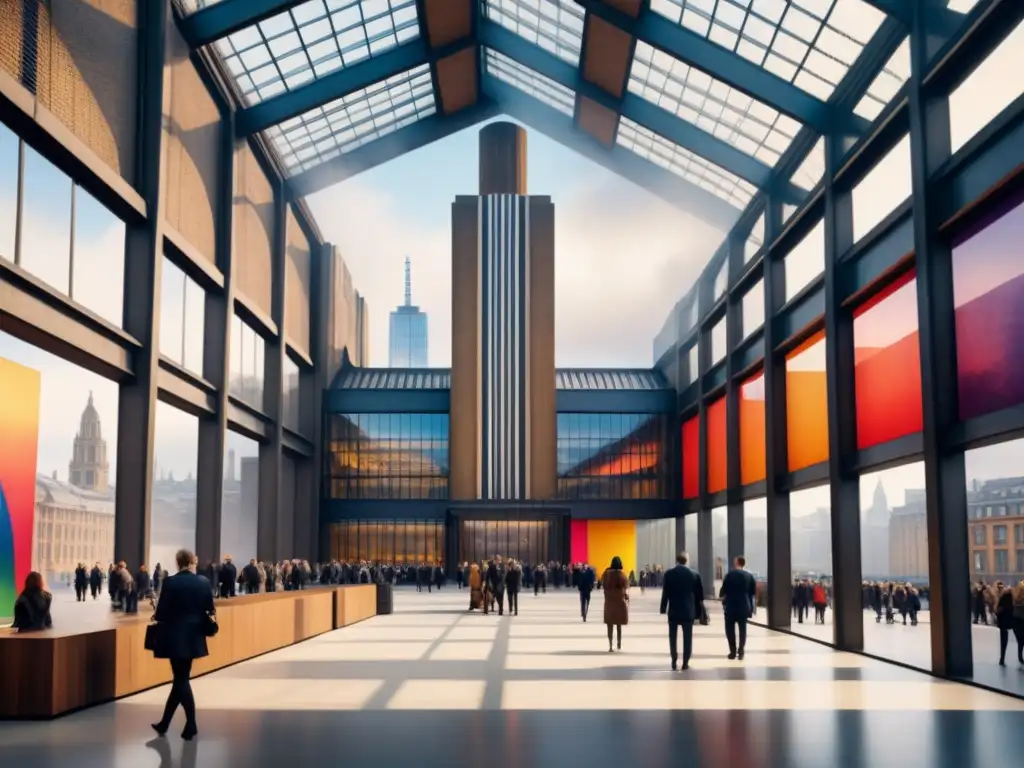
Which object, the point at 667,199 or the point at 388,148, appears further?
the point at 388,148

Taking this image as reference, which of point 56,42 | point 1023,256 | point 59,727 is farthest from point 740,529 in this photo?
point 59,727

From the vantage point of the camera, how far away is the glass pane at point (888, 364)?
18.6 meters

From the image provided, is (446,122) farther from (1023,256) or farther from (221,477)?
(1023,256)

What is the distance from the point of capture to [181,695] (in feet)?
31.4

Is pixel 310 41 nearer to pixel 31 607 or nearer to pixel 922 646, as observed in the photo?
pixel 922 646

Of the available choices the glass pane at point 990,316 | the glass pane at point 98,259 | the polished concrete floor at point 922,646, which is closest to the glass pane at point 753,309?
the polished concrete floor at point 922,646

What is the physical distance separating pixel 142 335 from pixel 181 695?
17.2m

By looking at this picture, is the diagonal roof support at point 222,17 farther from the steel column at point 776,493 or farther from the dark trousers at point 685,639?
the dark trousers at point 685,639

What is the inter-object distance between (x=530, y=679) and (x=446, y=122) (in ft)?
115

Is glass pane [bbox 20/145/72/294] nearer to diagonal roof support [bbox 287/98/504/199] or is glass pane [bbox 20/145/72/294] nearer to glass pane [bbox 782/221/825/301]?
glass pane [bbox 782/221/825/301]

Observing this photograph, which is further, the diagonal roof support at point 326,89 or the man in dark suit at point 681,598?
the diagonal roof support at point 326,89

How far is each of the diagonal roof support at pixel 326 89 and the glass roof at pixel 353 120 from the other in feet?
9.16

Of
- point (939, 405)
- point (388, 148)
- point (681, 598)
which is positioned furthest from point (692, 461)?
point (681, 598)

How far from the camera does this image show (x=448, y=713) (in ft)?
36.3
